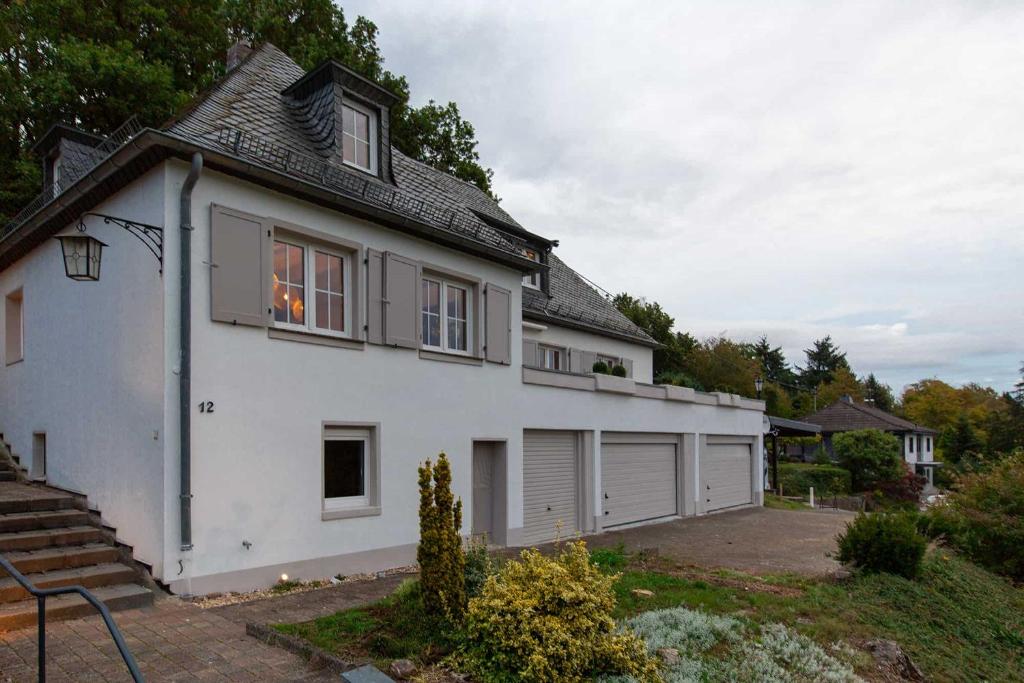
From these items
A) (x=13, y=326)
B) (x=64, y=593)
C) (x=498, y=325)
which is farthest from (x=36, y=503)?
(x=498, y=325)

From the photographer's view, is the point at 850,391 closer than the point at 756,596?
No

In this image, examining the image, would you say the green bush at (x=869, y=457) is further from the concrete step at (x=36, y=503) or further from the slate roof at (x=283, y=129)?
the concrete step at (x=36, y=503)

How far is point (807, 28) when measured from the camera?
28.1ft

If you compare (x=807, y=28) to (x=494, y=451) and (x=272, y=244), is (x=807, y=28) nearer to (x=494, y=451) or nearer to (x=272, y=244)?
(x=272, y=244)

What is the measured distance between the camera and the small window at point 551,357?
1752 cm

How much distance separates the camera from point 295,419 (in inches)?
355

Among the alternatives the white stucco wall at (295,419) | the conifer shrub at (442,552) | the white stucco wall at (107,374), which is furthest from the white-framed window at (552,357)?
the conifer shrub at (442,552)

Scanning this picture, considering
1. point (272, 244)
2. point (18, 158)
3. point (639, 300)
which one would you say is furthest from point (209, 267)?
point (639, 300)

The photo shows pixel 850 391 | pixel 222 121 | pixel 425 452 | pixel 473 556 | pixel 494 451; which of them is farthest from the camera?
pixel 850 391

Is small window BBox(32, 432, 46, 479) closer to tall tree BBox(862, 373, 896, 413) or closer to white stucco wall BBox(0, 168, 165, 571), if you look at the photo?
white stucco wall BBox(0, 168, 165, 571)

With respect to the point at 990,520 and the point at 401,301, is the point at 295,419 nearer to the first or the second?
the point at 401,301

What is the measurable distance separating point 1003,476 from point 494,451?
9.97 m

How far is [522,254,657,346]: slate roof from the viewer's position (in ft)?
56.9

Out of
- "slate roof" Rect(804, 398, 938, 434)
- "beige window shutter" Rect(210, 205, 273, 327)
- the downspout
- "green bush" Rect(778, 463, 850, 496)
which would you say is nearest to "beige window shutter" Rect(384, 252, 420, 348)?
"beige window shutter" Rect(210, 205, 273, 327)
